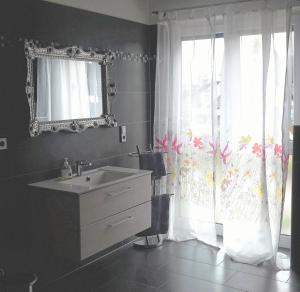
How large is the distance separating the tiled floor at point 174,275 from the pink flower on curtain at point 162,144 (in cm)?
96

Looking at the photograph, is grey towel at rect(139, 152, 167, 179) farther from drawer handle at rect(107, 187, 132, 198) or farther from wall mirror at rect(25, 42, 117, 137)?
drawer handle at rect(107, 187, 132, 198)

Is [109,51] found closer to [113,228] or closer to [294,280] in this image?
[113,228]

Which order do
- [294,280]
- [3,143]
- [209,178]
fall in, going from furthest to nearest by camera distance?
[209,178]
[294,280]
[3,143]

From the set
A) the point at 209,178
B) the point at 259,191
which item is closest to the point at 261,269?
the point at 259,191

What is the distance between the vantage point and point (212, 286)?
321cm

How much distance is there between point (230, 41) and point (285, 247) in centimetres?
189

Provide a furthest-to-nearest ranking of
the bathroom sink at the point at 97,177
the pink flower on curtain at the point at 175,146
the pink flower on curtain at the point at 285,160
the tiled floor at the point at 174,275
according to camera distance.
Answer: the pink flower on curtain at the point at 175,146 < the pink flower on curtain at the point at 285,160 < the bathroom sink at the point at 97,177 < the tiled floor at the point at 174,275

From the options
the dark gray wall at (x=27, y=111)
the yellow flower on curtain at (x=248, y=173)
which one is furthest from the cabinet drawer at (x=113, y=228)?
the yellow flower on curtain at (x=248, y=173)

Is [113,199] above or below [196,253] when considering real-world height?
above

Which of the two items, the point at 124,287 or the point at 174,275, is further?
the point at 174,275

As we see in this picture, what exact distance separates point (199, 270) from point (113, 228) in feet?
2.70

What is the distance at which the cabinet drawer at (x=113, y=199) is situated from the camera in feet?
9.57

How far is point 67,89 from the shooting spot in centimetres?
327

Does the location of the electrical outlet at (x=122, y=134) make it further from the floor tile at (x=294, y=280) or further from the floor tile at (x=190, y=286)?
the floor tile at (x=294, y=280)
